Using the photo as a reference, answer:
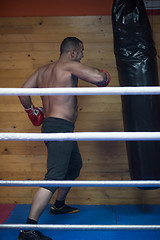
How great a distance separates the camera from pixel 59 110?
1970mm

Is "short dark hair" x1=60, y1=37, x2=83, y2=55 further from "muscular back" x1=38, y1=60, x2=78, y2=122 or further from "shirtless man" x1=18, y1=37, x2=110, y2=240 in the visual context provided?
"muscular back" x1=38, y1=60, x2=78, y2=122

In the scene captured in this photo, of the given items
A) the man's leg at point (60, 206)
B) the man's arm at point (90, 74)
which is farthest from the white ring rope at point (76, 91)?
the man's leg at point (60, 206)

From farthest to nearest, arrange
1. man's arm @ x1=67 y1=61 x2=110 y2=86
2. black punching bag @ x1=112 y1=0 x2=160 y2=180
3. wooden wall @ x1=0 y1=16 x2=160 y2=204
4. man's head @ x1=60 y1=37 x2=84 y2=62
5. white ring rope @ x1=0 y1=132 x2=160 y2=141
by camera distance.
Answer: wooden wall @ x1=0 y1=16 x2=160 y2=204 → man's head @ x1=60 y1=37 x2=84 y2=62 → black punching bag @ x1=112 y1=0 x2=160 y2=180 → man's arm @ x1=67 y1=61 x2=110 y2=86 → white ring rope @ x1=0 y1=132 x2=160 y2=141

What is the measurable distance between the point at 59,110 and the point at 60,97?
0.10 m

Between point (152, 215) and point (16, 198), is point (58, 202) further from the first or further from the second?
point (152, 215)

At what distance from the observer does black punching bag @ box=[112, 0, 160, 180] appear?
1.90 m

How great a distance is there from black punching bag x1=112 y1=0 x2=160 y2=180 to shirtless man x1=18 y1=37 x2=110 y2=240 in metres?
0.21

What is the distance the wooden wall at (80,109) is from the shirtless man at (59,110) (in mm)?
393

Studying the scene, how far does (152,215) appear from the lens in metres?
2.28

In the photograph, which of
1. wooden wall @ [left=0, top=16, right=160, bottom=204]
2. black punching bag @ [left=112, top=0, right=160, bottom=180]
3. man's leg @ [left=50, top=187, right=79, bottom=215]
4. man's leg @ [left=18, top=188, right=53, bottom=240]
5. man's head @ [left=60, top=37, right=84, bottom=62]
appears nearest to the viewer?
man's leg @ [left=18, top=188, right=53, bottom=240]

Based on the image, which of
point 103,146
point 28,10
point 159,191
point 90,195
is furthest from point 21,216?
point 28,10

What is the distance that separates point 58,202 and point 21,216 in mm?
342

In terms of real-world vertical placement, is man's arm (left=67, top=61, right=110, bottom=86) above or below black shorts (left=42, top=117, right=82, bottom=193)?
above

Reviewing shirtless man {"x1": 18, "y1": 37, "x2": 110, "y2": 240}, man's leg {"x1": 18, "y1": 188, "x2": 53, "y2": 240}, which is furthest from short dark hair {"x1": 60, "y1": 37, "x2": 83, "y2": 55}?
man's leg {"x1": 18, "y1": 188, "x2": 53, "y2": 240}
